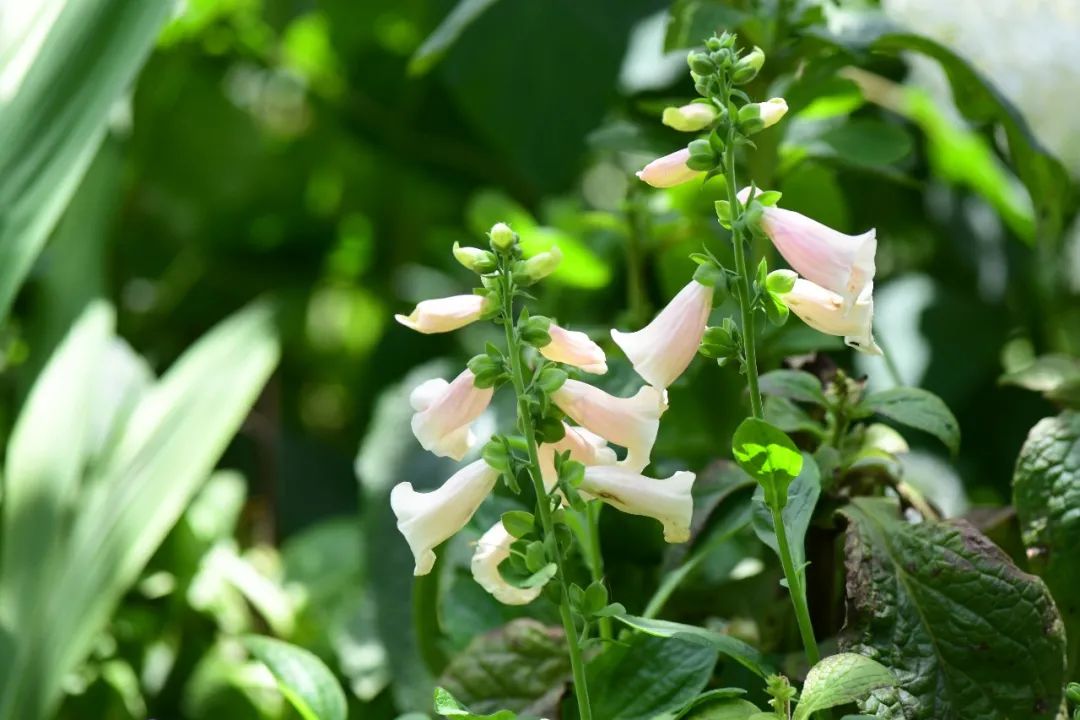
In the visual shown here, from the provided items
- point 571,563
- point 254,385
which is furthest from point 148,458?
point 571,563

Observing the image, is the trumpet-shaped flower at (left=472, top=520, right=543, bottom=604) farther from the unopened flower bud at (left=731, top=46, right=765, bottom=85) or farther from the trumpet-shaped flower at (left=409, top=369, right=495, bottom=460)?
the unopened flower bud at (left=731, top=46, right=765, bottom=85)

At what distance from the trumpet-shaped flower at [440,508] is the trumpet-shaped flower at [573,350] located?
1.3 inches

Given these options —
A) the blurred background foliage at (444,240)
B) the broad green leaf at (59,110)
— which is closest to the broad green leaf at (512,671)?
the blurred background foliage at (444,240)

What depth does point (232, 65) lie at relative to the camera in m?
1.02

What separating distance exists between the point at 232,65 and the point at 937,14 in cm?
62

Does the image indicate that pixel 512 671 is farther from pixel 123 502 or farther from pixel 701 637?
pixel 123 502

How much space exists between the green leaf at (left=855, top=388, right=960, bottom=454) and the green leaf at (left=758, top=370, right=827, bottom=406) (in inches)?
0.6

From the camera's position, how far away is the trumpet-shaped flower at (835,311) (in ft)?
1.00

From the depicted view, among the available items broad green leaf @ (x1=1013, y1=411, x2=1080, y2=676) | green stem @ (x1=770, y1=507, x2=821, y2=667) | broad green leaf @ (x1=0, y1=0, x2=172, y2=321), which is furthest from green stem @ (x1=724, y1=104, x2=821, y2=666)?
broad green leaf @ (x1=0, y1=0, x2=172, y2=321)

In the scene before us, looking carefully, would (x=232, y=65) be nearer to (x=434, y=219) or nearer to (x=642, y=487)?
(x=434, y=219)

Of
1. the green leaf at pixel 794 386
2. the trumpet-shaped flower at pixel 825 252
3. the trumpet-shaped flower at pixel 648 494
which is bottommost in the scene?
the green leaf at pixel 794 386

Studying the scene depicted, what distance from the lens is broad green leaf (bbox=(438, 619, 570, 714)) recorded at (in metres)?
0.38

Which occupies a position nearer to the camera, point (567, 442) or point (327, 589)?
point (567, 442)

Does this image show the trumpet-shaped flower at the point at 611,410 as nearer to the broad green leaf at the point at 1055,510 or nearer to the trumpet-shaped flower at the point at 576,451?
the trumpet-shaped flower at the point at 576,451
